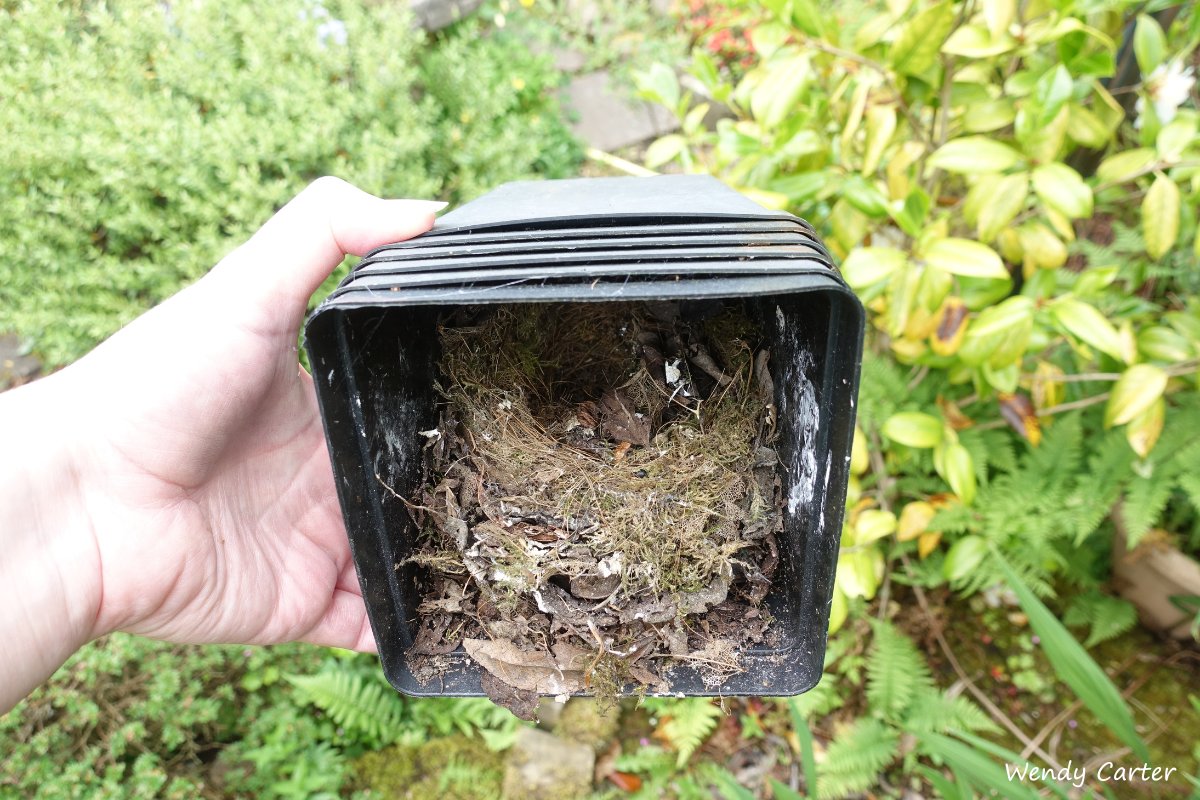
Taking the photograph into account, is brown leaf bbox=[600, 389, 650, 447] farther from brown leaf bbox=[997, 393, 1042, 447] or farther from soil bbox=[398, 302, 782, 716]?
brown leaf bbox=[997, 393, 1042, 447]

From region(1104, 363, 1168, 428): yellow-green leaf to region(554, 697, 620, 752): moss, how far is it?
1471mm

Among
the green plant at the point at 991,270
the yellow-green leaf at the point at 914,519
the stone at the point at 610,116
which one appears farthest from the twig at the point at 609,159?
the yellow-green leaf at the point at 914,519

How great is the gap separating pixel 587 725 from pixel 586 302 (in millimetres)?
1554

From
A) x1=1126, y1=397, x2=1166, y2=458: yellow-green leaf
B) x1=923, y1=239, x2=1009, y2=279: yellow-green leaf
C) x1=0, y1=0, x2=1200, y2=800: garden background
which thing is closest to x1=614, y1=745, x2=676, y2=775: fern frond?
x1=0, y1=0, x2=1200, y2=800: garden background

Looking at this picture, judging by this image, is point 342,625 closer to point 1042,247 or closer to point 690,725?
point 690,725

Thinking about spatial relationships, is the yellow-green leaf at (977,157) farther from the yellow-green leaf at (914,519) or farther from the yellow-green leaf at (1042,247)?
the yellow-green leaf at (914,519)

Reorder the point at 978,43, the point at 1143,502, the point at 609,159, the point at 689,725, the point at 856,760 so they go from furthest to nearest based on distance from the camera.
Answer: the point at 609,159 < the point at 689,725 < the point at 856,760 < the point at 1143,502 < the point at 978,43

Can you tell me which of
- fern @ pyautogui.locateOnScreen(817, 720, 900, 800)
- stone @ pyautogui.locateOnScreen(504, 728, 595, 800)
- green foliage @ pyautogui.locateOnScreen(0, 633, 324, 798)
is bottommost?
stone @ pyautogui.locateOnScreen(504, 728, 595, 800)

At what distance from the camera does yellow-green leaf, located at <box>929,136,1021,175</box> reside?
119cm

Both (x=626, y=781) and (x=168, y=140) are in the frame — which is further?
(x=168, y=140)

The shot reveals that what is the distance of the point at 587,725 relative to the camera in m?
2.02

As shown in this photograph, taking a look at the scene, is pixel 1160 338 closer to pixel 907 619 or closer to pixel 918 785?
pixel 907 619

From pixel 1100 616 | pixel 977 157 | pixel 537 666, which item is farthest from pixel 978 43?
pixel 1100 616

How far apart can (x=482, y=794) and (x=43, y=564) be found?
1.35 m
